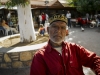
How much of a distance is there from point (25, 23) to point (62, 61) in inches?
186

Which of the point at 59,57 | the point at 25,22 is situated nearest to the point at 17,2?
the point at 25,22

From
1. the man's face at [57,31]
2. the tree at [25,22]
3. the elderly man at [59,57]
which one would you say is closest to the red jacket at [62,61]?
the elderly man at [59,57]

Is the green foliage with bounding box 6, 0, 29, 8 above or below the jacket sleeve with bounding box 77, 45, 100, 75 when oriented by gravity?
above

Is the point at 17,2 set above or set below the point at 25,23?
above

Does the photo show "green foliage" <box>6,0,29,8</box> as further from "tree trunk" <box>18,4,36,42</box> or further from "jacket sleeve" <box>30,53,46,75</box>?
"jacket sleeve" <box>30,53,46,75</box>

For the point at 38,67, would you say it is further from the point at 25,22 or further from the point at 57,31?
the point at 25,22

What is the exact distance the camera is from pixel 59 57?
6.56ft

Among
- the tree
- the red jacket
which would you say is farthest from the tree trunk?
the red jacket

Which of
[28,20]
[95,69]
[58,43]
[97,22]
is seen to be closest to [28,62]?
[28,20]

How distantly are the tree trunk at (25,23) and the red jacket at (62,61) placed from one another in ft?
14.9

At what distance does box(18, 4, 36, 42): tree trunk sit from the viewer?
251 inches

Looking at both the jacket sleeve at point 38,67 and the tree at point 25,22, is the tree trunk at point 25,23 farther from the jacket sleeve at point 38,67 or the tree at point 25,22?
the jacket sleeve at point 38,67

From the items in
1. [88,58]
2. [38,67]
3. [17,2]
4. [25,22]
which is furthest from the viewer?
[25,22]

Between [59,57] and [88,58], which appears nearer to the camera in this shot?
[59,57]
